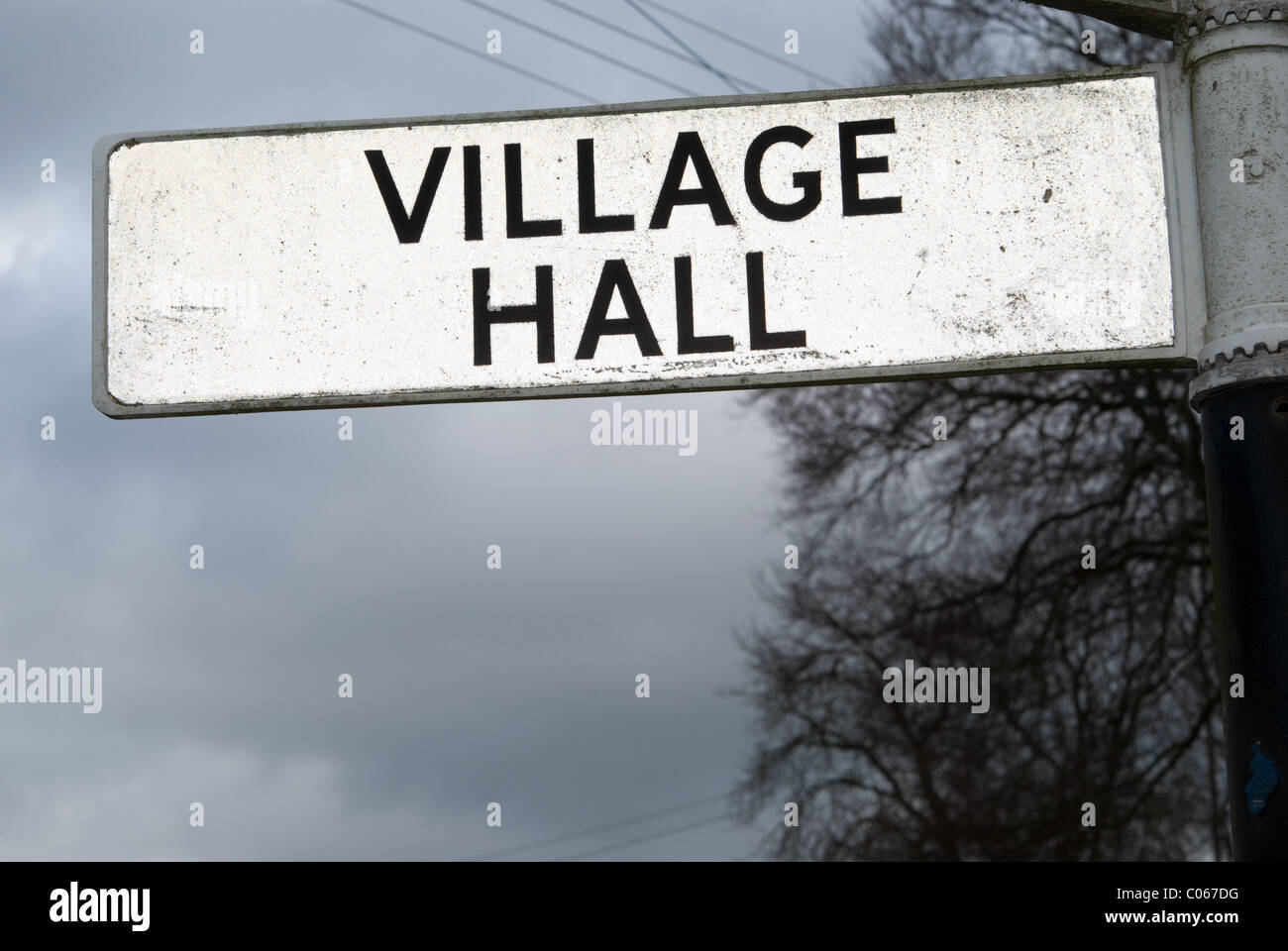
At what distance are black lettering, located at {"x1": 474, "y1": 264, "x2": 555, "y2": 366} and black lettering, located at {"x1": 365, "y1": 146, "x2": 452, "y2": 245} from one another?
15 cm

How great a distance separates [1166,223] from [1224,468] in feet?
1.34

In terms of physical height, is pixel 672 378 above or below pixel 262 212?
below

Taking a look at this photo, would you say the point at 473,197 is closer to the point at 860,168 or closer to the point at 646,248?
the point at 646,248

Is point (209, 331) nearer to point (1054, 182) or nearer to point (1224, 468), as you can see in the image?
point (1054, 182)

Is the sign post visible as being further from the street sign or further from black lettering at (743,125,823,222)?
black lettering at (743,125,823,222)

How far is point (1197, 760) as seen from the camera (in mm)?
6934

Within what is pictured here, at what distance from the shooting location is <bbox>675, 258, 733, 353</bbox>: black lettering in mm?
2100

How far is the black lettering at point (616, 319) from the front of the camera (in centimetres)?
212

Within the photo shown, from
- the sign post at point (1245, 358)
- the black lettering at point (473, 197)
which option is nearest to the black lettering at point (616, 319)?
the black lettering at point (473, 197)

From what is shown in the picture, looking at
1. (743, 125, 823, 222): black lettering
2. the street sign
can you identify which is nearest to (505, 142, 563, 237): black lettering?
the street sign

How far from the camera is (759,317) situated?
210 cm
